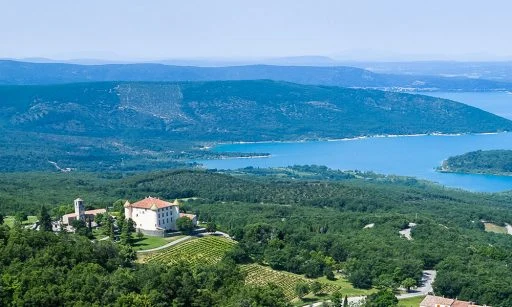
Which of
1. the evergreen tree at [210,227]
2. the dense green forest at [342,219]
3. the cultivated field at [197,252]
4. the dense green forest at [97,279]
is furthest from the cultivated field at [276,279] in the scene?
the evergreen tree at [210,227]

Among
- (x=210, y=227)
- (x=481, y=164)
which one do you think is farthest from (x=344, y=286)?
(x=481, y=164)

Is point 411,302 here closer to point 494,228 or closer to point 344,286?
point 344,286

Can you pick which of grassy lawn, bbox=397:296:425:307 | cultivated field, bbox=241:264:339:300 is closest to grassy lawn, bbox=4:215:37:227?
cultivated field, bbox=241:264:339:300

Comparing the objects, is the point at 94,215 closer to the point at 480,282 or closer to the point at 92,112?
the point at 480,282

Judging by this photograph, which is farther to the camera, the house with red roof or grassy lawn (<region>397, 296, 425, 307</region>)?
grassy lawn (<region>397, 296, 425, 307</region>)

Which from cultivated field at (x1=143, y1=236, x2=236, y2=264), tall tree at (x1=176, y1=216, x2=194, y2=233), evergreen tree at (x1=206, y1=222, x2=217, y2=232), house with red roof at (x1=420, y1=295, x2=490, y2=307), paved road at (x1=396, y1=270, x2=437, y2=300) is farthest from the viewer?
evergreen tree at (x1=206, y1=222, x2=217, y2=232)

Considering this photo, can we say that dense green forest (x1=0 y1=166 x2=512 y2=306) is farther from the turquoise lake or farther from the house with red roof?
the turquoise lake

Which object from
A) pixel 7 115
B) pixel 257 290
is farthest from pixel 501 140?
pixel 257 290
